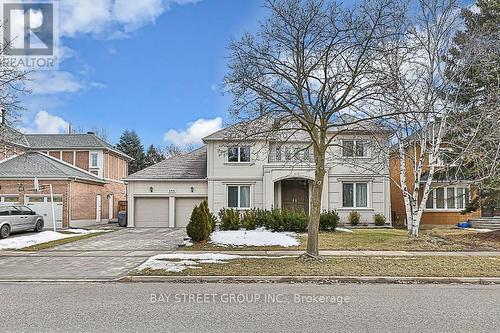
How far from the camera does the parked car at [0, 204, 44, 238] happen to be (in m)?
21.8

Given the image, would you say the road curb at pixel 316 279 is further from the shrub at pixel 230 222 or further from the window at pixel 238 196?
the window at pixel 238 196

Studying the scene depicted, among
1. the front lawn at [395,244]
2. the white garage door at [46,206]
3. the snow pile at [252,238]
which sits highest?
the white garage door at [46,206]

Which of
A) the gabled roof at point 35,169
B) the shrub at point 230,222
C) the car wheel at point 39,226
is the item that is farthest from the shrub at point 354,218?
the car wheel at point 39,226

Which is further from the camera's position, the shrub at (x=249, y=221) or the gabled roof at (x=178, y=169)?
the gabled roof at (x=178, y=169)

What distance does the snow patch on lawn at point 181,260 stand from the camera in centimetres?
1235

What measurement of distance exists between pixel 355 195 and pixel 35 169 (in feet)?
66.7

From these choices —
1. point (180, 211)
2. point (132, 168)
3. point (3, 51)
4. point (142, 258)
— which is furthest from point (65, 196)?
point (132, 168)

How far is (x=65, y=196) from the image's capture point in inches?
1107

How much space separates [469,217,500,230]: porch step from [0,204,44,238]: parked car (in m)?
25.2

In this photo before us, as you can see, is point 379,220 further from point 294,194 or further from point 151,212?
point 151,212

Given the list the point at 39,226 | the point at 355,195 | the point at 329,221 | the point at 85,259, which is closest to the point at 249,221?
the point at 329,221

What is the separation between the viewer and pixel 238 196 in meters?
28.1

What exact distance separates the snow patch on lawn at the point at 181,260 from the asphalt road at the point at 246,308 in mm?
1745

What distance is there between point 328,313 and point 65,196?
79.6ft
